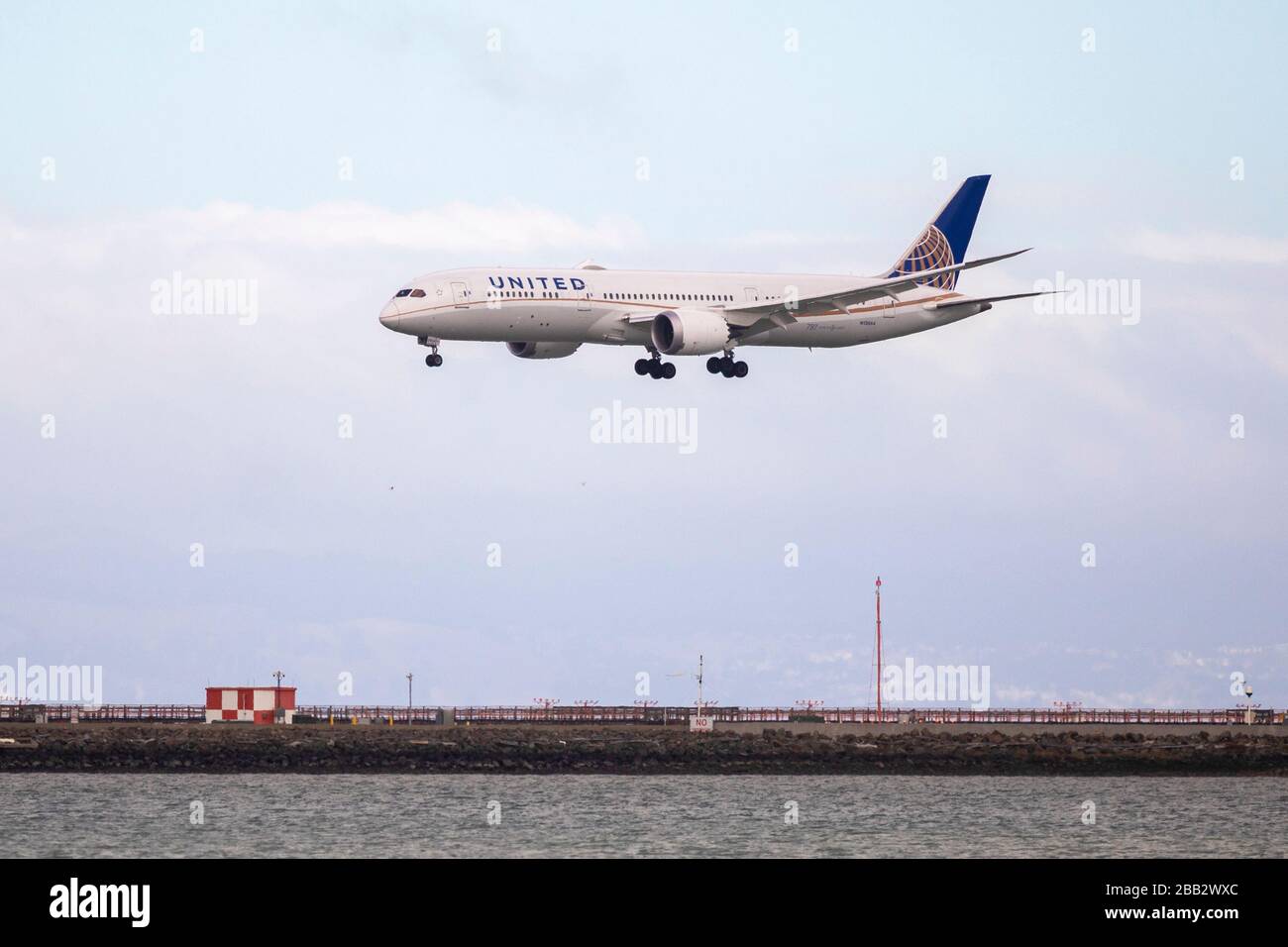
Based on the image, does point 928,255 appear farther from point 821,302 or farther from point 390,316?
point 390,316

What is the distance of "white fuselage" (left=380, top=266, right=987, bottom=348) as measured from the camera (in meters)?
73.5

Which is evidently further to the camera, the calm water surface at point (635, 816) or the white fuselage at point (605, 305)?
the white fuselage at point (605, 305)

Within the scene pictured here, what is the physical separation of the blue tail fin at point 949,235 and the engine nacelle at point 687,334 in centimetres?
1925

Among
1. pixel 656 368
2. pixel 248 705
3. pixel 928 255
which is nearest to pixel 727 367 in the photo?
pixel 656 368

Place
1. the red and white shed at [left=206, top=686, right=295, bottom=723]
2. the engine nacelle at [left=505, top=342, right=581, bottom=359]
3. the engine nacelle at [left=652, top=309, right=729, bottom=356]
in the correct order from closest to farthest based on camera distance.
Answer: the engine nacelle at [left=652, top=309, right=729, bottom=356]
the engine nacelle at [left=505, top=342, right=581, bottom=359]
the red and white shed at [left=206, top=686, right=295, bottom=723]

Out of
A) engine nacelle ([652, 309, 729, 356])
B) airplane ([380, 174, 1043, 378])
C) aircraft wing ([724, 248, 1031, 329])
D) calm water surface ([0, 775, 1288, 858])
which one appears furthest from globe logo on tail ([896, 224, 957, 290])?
calm water surface ([0, 775, 1288, 858])

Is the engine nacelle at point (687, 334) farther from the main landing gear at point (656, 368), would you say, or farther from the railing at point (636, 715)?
the railing at point (636, 715)

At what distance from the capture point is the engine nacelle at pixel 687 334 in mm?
77688

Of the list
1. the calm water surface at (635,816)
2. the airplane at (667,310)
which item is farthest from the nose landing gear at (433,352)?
the calm water surface at (635,816)

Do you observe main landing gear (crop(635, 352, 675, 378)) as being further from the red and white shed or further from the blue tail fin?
the red and white shed

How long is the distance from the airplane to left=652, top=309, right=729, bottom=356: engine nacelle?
0.04 meters
